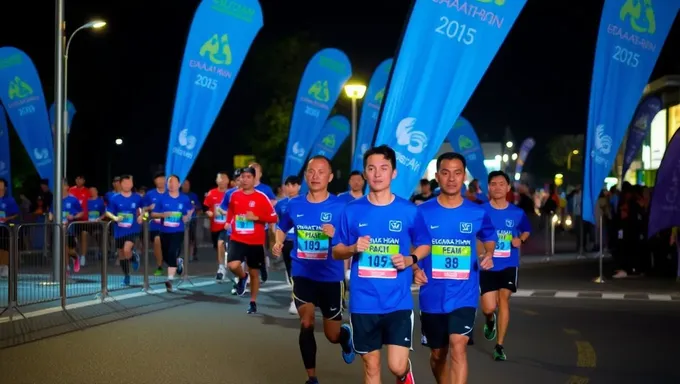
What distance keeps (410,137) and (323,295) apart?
3134mm

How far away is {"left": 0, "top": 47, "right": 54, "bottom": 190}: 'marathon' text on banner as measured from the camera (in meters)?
26.2

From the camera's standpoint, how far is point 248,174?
1452cm

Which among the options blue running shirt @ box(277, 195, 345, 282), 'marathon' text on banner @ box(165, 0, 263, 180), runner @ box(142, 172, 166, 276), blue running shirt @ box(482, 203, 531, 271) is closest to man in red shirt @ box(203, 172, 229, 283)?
'marathon' text on banner @ box(165, 0, 263, 180)

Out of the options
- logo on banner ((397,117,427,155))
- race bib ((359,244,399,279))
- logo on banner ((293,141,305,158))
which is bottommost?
race bib ((359,244,399,279))

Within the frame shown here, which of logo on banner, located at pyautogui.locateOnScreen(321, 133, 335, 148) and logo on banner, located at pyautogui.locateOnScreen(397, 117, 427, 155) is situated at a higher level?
logo on banner, located at pyautogui.locateOnScreen(321, 133, 335, 148)

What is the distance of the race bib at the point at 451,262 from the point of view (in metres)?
7.79

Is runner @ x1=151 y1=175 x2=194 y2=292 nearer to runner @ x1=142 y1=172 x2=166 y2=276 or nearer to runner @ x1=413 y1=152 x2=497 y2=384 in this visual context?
runner @ x1=142 y1=172 x2=166 y2=276

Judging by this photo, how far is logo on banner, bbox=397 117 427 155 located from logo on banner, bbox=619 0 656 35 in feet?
25.6

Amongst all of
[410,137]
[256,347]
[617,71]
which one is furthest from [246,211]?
[617,71]

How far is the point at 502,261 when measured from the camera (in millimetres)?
10703

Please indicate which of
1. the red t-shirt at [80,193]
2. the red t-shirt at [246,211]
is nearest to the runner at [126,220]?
the red t-shirt at [246,211]

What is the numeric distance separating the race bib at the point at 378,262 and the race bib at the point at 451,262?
0.82m

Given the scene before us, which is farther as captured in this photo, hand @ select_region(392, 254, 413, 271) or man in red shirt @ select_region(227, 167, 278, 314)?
man in red shirt @ select_region(227, 167, 278, 314)

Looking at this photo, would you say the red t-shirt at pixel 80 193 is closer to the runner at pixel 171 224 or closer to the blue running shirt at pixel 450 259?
the runner at pixel 171 224
